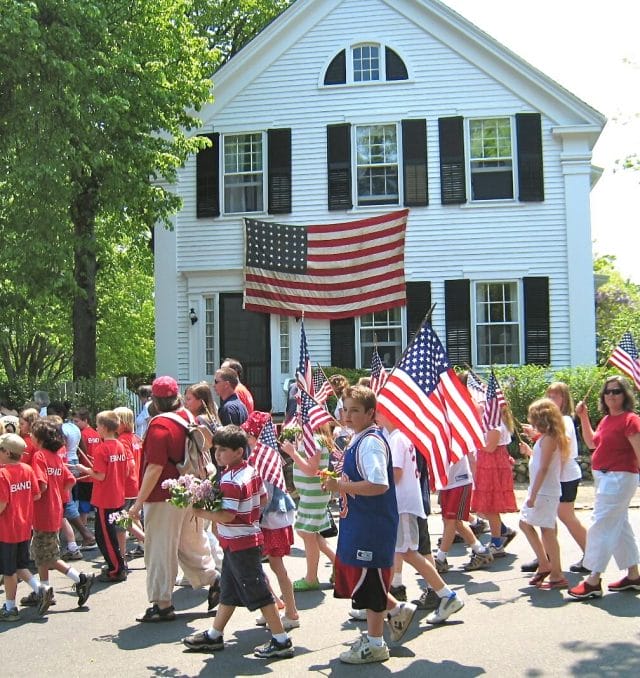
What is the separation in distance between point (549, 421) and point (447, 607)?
6.51ft

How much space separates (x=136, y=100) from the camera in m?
17.0

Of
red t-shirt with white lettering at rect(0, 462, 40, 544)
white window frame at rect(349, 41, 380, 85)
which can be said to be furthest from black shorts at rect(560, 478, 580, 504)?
white window frame at rect(349, 41, 380, 85)

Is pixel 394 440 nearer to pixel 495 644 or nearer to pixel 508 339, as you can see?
pixel 495 644

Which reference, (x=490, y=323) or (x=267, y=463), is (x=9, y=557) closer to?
(x=267, y=463)

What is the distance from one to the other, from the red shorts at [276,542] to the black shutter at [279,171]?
1383 cm

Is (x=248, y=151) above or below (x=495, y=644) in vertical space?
above

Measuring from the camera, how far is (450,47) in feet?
64.3

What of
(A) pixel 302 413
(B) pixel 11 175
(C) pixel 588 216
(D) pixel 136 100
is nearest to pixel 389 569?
(A) pixel 302 413

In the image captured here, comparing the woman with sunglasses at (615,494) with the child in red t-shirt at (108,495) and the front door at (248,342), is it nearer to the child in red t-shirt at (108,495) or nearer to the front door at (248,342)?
the child in red t-shirt at (108,495)

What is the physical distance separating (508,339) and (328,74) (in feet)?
24.3

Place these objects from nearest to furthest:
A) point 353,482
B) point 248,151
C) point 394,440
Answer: point 353,482 < point 394,440 < point 248,151

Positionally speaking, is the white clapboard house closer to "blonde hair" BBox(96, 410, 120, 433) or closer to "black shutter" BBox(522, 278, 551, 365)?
"black shutter" BBox(522, 278, 551, 365)

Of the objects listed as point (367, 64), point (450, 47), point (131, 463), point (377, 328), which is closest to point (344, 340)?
point (377, 328)

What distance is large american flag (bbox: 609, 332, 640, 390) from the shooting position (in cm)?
1096
